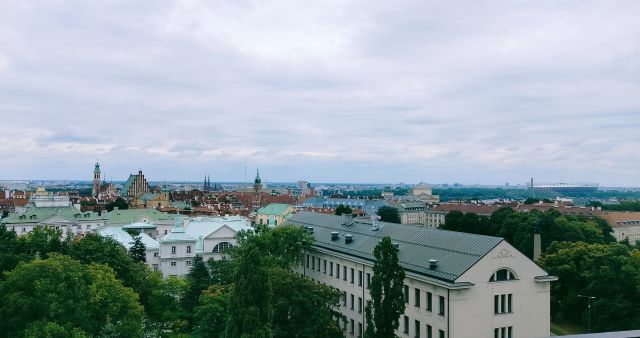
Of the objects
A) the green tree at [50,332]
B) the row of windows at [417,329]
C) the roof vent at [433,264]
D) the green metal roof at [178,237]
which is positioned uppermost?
the roof vent at [433,264]

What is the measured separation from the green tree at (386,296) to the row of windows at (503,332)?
30.8ft

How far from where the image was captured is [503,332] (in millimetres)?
37406

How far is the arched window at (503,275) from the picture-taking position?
3722cm

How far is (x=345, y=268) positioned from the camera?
50.1 meters

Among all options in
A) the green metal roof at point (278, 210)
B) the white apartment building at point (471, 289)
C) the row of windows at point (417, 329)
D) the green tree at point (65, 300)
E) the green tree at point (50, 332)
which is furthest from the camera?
the green metal roof at point (278, 210)

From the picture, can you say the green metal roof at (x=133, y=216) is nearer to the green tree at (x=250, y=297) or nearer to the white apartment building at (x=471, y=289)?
the white apartment building at (x=471, y=289)

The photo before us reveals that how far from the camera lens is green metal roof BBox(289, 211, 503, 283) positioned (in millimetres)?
37469

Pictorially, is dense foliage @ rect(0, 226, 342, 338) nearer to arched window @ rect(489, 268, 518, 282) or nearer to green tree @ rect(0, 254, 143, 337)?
green tree @ rect(0, 254, 143, 337)

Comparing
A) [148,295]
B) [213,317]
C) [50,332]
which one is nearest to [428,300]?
[213,317]

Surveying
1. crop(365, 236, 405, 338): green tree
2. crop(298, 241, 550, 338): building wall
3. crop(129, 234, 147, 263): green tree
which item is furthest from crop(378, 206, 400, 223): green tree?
crop(365, 236, 405, 338): green tree

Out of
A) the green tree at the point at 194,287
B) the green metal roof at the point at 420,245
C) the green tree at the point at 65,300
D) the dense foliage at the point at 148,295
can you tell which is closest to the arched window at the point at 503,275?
the green metal roof at the point at 420,245

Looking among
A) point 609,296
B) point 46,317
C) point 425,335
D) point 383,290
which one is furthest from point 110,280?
point 609,296

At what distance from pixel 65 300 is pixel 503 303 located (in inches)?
1110

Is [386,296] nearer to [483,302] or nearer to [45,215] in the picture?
[483,302]
